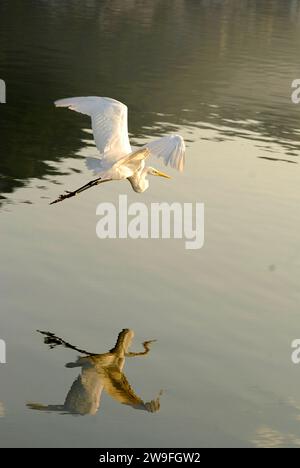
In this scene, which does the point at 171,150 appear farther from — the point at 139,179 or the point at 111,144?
the point at 139,179

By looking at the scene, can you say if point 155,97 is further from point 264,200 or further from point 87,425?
point 87,425

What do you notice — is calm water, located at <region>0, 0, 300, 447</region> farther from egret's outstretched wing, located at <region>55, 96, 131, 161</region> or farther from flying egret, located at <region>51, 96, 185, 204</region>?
egret's outstretched wing, located at <region>55, 96, 131, 161</region>

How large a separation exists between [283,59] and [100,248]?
51254mm

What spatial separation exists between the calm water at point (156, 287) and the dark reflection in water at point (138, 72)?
0.22m

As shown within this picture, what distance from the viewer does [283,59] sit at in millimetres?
80750

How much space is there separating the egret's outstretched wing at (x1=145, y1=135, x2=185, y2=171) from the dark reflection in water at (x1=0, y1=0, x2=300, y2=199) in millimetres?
11955

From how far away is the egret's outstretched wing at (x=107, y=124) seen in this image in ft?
88.9

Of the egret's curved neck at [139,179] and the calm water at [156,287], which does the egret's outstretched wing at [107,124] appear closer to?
the egret's curved neck at [139,179]

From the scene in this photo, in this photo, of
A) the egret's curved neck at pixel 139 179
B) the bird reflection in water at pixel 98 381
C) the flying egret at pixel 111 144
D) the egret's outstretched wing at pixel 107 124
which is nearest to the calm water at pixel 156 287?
the bird reflection in water at pixel 98 381

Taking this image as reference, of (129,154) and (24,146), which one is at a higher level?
(24,146)

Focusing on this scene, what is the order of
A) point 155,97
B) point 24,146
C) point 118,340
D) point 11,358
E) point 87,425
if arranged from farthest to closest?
point 155,97
point 24,146
point 118,340
point 11,358
point 87,425

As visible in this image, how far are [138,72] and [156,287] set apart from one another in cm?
4045

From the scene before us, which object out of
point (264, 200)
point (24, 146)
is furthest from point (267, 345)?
point (24, 146)

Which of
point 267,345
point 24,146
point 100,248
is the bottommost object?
point 267,345
